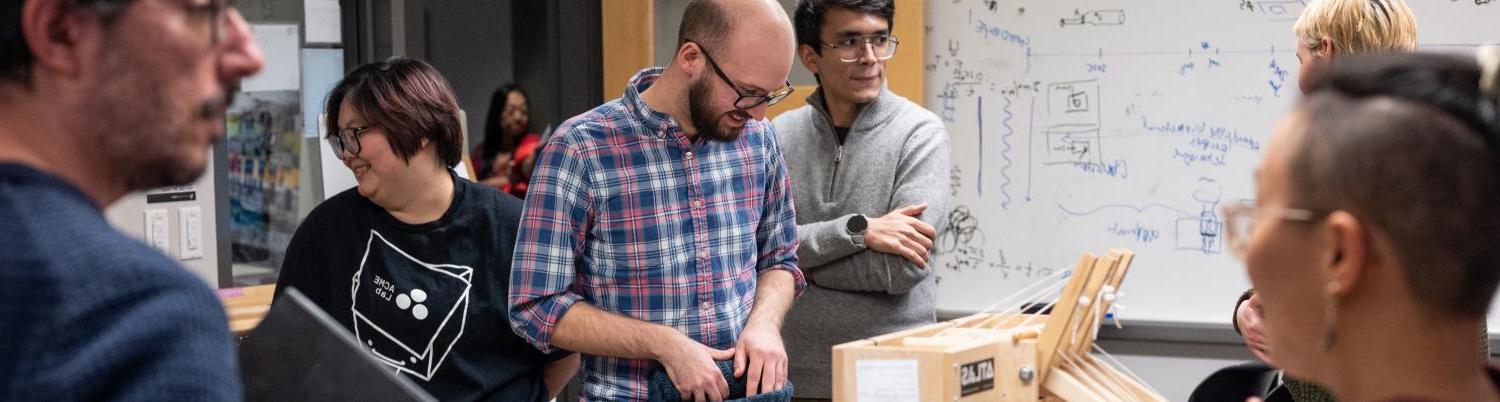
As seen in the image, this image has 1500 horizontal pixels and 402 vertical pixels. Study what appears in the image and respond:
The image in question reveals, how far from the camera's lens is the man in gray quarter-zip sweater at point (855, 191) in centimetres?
269

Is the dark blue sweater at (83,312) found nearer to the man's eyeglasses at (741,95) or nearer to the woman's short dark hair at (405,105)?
the man's eyeglasses at (741,95)

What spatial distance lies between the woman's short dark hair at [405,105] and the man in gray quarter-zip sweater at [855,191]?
0.73m

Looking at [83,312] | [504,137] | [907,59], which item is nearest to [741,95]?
[83,312]

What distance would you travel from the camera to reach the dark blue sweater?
2.51 ft

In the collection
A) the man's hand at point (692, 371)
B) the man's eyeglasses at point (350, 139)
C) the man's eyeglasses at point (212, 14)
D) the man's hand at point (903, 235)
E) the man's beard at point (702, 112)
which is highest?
the man's eyeglasses at point (212, 14)

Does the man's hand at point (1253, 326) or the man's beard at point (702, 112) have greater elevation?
the man's beard at point (702, 112)

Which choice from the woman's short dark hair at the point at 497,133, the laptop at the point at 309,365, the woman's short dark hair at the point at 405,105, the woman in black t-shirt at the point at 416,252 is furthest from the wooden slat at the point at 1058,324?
the woman's short dark hair at the point at 497,133

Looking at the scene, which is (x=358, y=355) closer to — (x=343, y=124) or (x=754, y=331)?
(x=754, y=331)

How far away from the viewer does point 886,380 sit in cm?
217

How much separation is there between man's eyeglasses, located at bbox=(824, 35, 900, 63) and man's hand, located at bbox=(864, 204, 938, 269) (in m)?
0.36

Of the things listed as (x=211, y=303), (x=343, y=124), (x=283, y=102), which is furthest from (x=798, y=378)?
(x=283, y=102)

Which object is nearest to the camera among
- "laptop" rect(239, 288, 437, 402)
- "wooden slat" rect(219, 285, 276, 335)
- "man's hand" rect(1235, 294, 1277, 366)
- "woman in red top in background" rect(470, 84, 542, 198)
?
"laptop" rect(239, 288, 437, 402)

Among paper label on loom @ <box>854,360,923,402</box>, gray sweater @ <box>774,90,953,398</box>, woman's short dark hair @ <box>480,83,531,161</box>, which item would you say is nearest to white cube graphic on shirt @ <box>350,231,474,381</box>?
paper label on loom @ <box>854,360,923,402</box>

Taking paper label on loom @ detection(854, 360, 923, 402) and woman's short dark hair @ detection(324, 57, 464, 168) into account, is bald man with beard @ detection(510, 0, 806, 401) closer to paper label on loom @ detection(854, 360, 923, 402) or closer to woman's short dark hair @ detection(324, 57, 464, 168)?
paper label on loom @ detection(854, 360, 923, 402)
